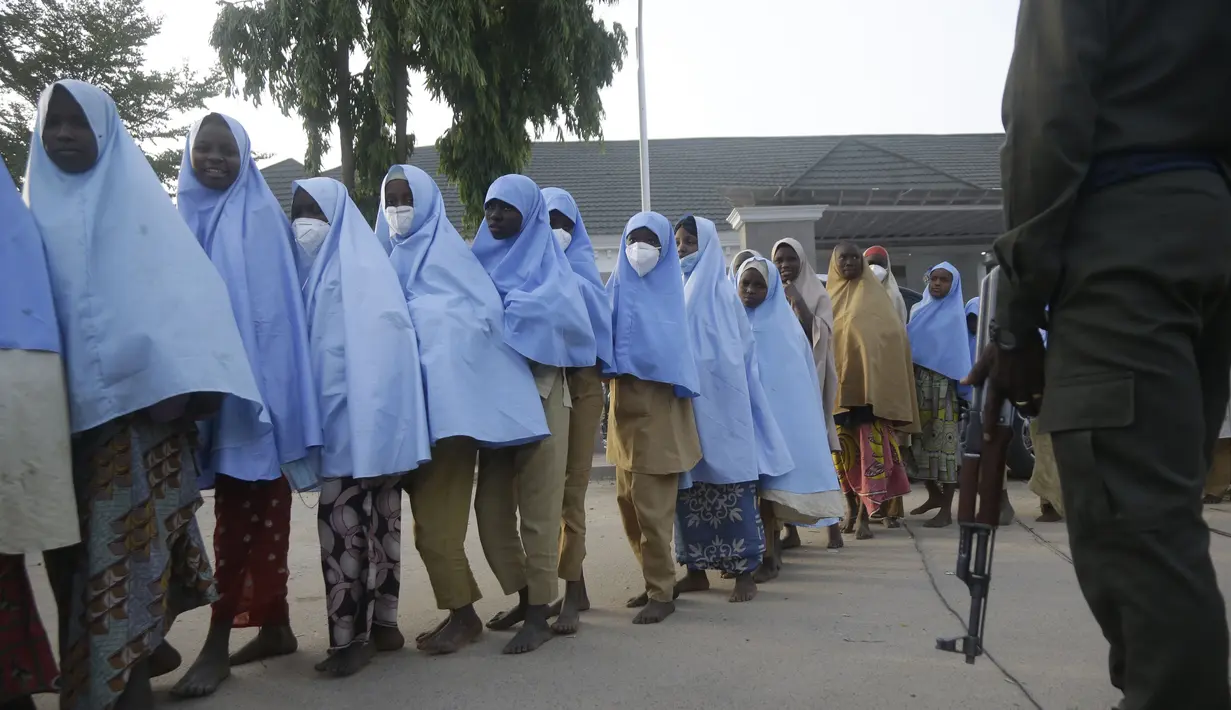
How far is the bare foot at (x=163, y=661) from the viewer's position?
11.9 feet

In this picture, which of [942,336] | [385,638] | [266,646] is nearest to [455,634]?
[385,638]

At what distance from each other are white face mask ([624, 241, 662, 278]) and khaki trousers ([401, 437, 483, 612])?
1.29 metres

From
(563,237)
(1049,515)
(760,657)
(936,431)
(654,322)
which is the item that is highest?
(563,237)

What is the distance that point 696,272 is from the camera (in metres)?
5.43

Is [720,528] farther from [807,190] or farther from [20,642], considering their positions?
[807,190]

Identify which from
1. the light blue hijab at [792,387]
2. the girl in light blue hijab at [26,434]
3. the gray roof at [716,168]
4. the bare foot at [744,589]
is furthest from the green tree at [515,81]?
the girl in light blue hijab at [26,434]

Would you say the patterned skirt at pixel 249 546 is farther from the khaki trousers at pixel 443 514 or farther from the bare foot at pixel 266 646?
the khaki trousers at pixel 443 514

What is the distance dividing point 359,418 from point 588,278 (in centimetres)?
141

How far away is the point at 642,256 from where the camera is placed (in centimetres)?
485

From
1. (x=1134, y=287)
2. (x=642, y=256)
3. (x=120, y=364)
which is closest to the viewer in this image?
(x=1134, y=287)

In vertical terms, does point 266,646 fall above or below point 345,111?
below

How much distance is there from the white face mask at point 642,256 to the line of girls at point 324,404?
0.05 ft

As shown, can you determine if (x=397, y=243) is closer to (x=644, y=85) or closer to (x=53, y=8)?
(x=644, y=85)

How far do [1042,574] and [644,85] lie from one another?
40.0ft
